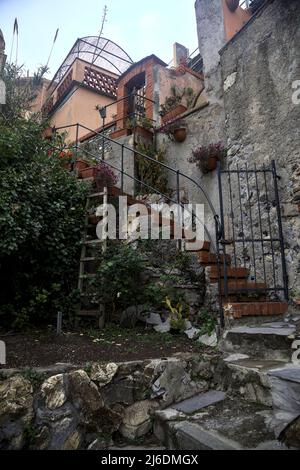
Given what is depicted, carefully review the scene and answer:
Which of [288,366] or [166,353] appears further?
[166,353]

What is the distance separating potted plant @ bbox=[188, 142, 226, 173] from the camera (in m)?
5.30

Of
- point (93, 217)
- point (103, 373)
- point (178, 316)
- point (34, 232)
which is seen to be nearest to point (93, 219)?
point (93, 217)

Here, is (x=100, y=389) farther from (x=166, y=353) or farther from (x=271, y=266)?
(x=271, y=266)

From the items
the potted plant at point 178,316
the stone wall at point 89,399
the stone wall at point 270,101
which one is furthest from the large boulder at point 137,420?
the stone wall at point 270,101

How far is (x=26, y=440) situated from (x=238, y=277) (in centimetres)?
259

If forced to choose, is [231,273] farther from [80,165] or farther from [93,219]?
[80,165]

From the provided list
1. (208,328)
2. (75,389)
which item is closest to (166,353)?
(208,328)

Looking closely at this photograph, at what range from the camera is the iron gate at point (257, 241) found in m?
3.47

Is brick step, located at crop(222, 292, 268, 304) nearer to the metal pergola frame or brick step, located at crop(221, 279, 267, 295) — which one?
brick step, located at crop(221, 279, 267, 295)

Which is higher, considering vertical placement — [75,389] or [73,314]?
[73,314]

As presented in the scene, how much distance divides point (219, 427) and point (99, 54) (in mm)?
12717

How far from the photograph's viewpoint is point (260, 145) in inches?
163

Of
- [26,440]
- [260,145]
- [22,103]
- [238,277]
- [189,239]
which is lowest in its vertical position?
[26,440]

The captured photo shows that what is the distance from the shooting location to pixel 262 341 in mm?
2621
